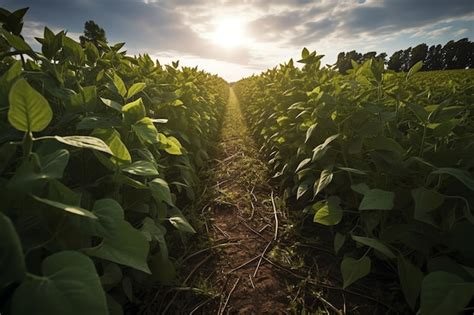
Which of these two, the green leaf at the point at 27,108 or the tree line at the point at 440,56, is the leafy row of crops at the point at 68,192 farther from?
the tree line at the point at 440,56

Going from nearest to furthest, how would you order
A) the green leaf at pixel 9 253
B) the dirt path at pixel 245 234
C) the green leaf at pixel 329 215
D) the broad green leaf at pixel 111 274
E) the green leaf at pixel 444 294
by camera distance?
the green leaf at pixel 9 253, the green leaf at pixel 444 294, the broad green leaf at pixel 111 274, the green leaf at pixel 329 215, the dirt path at pixel 245 234

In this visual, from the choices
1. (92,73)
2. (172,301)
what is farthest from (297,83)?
(172,301)

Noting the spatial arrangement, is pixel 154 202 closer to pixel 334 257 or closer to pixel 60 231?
pixel 60 231

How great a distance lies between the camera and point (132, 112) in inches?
55.8

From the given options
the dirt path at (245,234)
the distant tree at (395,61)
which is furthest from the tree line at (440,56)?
the dirt path at (245,234)

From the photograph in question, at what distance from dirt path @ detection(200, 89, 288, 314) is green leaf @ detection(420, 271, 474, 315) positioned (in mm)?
1011

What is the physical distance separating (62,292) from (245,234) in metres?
2.13

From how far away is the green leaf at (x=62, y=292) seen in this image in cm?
61

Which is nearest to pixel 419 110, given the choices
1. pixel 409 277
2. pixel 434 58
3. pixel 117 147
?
pixel 409 277

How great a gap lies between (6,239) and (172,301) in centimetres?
150

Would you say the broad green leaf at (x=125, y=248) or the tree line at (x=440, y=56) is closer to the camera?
the broad green leaf at (x=125, y=248)

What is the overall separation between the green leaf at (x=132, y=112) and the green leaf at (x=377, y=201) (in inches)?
49.7

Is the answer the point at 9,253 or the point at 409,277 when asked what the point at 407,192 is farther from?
the point at 9,253

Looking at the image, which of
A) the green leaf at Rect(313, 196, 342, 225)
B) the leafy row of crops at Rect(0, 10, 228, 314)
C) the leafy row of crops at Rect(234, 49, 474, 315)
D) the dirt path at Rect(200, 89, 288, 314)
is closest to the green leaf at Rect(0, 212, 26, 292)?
the leafy row of crops at Rect(0, 10, 228, 314)
